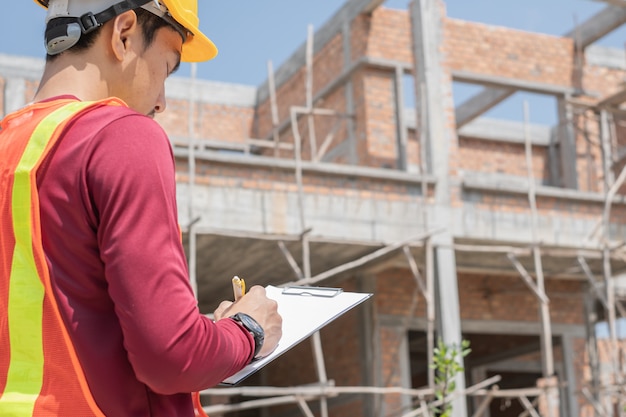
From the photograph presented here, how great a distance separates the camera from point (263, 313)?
1505 millimetres

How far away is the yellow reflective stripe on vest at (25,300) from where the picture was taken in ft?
4.20

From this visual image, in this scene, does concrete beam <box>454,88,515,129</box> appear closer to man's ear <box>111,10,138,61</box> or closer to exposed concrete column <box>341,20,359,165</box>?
exposed concrete column <box>341,20,359,165</box>

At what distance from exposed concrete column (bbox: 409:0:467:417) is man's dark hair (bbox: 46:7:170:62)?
1037cm

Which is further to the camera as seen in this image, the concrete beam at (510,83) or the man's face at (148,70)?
the concrete beam at (510,83)

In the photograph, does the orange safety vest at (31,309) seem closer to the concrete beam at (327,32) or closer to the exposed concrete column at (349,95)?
the concrete beam at (327,32)

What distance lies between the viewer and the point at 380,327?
1354 centimetres

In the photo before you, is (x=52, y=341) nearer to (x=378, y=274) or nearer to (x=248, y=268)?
(x=248, y=268)

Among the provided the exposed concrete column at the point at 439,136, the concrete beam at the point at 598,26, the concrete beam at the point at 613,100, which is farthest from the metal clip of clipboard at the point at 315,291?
the concrete beam at the point at 598,26

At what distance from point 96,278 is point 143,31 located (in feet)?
1.23

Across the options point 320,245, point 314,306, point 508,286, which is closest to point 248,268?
point 320,245

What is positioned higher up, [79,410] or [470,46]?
[470,46]

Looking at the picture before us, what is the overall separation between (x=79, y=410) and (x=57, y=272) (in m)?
0.18

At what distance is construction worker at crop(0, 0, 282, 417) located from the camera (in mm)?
1271

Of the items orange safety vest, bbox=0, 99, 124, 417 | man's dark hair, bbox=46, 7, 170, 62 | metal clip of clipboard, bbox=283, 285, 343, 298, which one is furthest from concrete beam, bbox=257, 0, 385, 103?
orange safety vest, bbox=0, 99, 124, 417
